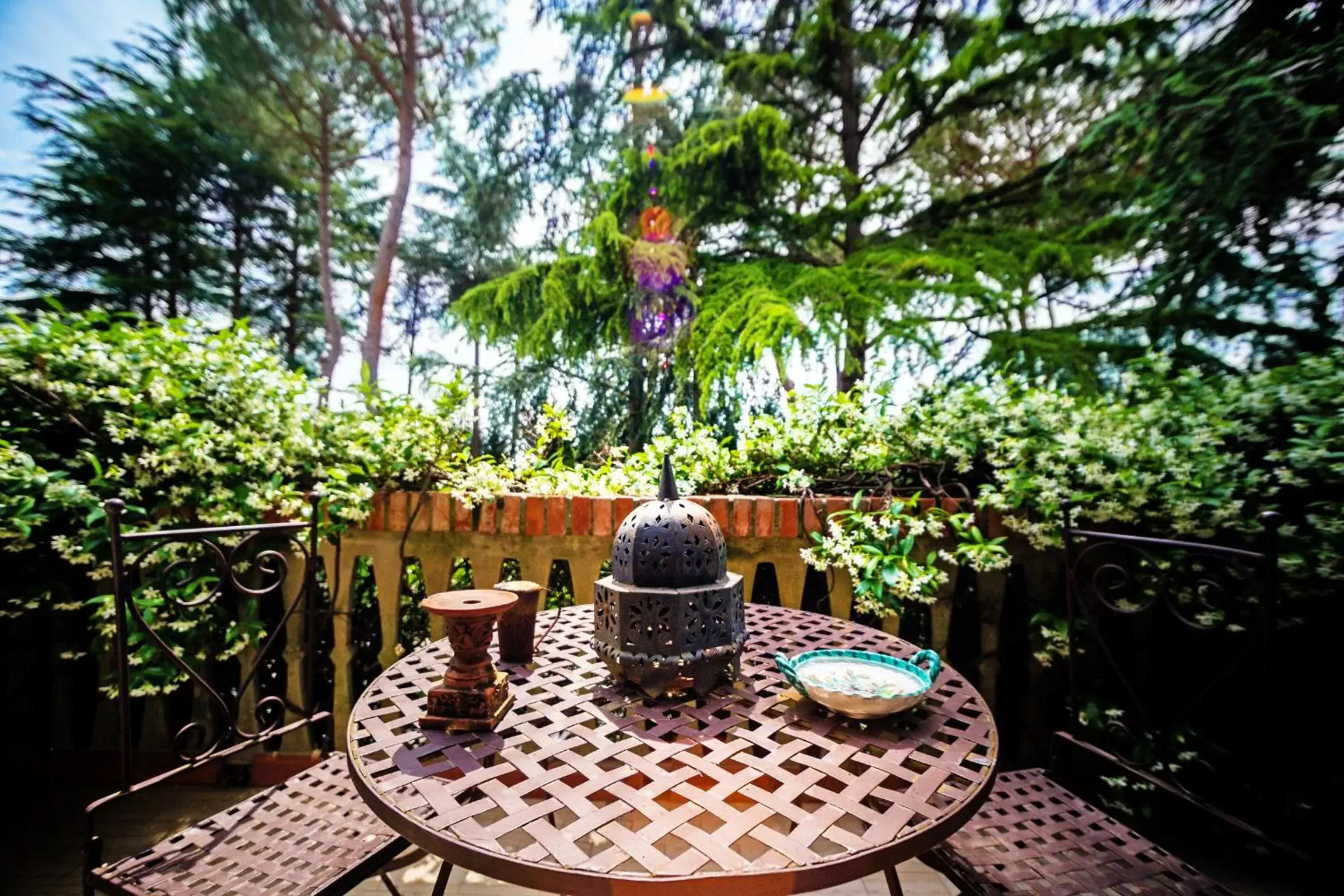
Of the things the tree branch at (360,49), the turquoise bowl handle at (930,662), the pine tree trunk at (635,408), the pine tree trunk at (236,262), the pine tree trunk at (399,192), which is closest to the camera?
the turquoise bowl handle at (930,662)

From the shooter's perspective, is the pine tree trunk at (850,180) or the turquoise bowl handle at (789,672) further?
the pine tree trunk at (850,180)

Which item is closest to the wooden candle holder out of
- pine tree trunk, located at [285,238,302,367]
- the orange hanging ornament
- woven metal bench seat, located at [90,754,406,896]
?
woven metal bench seat, located at [90,754,406,896]

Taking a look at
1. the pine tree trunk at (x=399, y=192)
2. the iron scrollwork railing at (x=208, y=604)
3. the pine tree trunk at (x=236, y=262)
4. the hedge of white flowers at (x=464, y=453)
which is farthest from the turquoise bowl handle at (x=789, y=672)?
the pine tree trunk at (x=236, y=262)

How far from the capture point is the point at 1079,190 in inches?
183

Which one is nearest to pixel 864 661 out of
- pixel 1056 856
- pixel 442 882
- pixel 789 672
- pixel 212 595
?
pixel 789 672

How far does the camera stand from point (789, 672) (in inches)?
41.4

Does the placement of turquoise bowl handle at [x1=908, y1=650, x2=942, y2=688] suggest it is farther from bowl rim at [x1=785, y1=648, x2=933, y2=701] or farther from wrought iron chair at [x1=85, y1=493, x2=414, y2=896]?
wrought iron chair at [x1=85, y1=493, x2=414, y2=896]

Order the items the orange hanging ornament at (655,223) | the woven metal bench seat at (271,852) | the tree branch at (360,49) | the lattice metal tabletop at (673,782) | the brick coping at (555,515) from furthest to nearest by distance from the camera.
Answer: the tree branch at (360,49), the orange hanging ornament at (655,223), the brick coping at (555,515), the woven metal bench seat at (271,852), the lattice metal tabletop at (673,782)

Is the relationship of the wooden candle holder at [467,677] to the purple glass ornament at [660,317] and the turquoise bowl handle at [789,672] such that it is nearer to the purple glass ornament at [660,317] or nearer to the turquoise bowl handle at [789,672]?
the turquoise bowl handle at [789,672]

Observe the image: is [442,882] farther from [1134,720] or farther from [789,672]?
[1134,720]

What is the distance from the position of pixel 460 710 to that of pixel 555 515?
994 millimetres

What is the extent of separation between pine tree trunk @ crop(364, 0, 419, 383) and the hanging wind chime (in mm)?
3850

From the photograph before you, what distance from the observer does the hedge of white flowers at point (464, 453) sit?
1524mm

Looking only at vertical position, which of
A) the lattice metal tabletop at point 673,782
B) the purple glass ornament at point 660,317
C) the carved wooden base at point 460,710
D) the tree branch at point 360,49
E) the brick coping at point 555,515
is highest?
the tree branch at point 360,49
